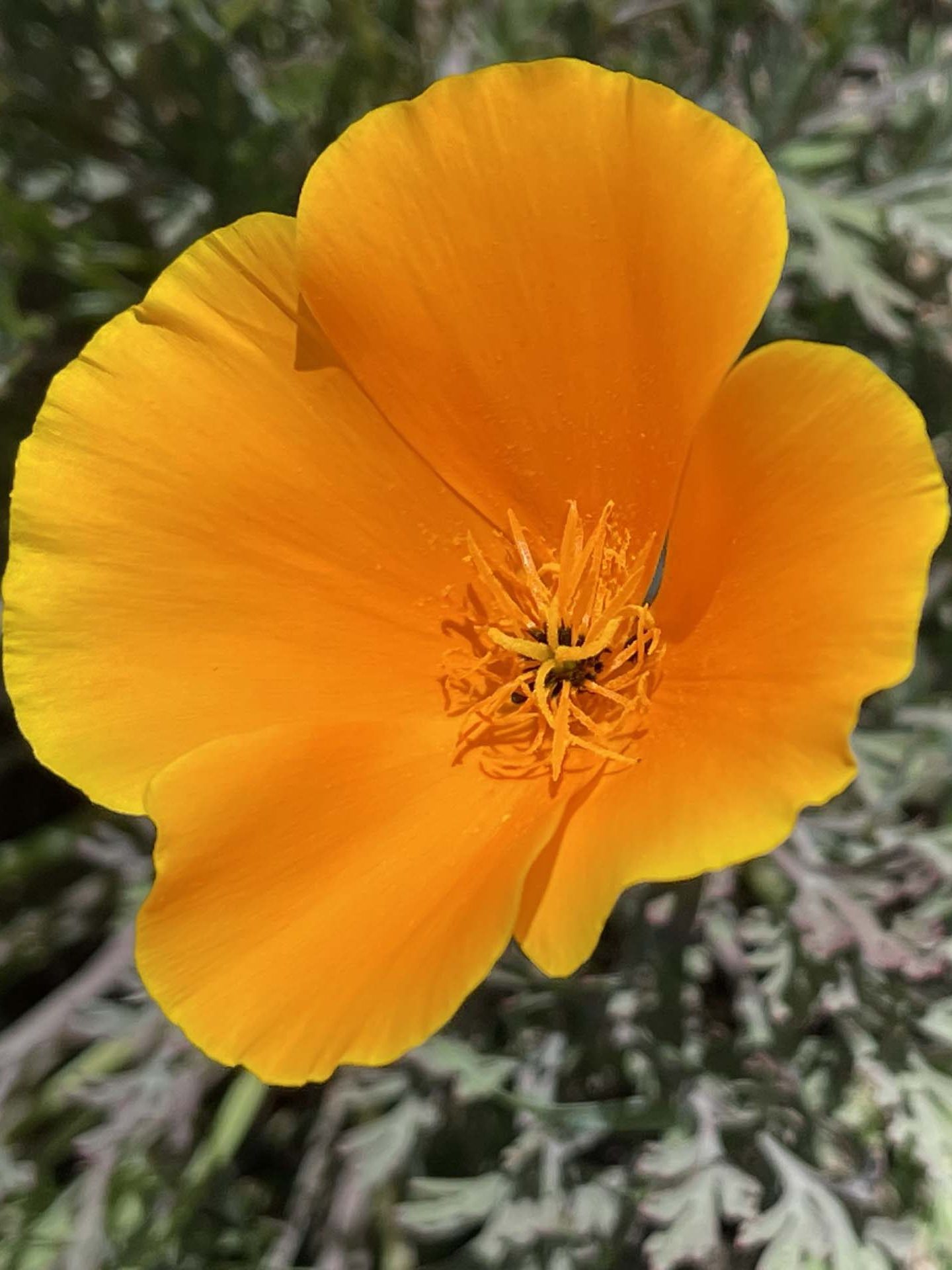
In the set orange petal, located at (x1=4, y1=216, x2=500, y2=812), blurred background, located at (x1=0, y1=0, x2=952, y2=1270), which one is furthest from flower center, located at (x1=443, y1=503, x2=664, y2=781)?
blurred background, located at (x1=0, y1=0, x2=952, y2=1270)

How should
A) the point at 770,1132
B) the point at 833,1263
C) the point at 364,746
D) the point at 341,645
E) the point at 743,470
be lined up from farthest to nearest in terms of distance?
1. the point at 770,1132
2. the point at 833,1263
3. the point at 341,645
4. the point at 364,746
5. the point at 743,470

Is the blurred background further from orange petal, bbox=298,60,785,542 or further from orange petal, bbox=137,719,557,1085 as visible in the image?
orange petal, bbox=298,60,785,542

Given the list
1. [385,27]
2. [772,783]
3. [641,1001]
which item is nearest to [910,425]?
[772,783]

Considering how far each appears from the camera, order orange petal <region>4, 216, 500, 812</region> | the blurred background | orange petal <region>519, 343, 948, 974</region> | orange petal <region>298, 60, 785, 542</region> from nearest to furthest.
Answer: orange petal <region>519, 343, 948, 974</region> → orange petal <region>298, 60, 785, 542</region> → orange petal <region>4, 216, 500, 812</region> → the blurred background

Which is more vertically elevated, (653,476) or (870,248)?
(653,476)

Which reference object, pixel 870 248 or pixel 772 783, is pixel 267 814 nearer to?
pixel 772 783

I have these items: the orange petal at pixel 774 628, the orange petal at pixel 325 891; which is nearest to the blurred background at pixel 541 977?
the orange petal at pixel 325 891

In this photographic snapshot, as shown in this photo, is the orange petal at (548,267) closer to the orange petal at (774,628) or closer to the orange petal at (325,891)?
the orange petal at (774,628)
